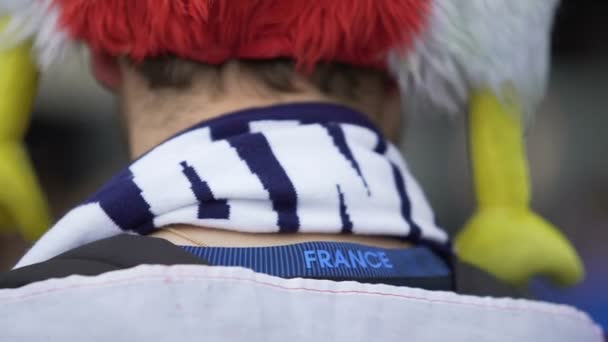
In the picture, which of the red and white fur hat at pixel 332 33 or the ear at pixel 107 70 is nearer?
the red and white fur hat at pixel 332 33

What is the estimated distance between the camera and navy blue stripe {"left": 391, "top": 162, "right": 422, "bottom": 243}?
2.22 ft

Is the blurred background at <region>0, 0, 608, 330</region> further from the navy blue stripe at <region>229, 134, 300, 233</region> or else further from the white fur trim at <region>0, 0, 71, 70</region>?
the navy blue stripe at <region>229, 134, 300, 233</region>

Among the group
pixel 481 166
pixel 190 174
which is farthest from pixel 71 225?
pixel 481 166

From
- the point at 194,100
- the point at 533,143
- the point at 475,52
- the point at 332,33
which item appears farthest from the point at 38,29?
the point at 533,143

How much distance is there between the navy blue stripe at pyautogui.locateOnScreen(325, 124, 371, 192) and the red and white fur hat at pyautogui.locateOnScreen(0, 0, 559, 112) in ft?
0.22

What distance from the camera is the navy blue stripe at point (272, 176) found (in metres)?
0.60

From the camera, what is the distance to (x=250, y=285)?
531mm

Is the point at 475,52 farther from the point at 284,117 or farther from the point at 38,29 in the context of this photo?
the point at 38,29

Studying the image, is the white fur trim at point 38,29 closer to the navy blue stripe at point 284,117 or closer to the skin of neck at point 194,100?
the skin of neck at point 194,100

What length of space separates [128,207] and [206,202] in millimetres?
59

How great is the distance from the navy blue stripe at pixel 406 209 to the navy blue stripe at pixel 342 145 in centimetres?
5

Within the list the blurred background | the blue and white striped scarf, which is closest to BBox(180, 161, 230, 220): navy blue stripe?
Result: the blue and white striped scarf

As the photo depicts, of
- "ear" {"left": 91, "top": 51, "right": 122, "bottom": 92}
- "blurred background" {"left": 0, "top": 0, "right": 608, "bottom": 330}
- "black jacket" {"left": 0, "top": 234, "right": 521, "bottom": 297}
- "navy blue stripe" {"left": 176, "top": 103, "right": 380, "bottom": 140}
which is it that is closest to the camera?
"black jacket" {"left": 0, "top": 234, "right": 521, "bottom": 297}

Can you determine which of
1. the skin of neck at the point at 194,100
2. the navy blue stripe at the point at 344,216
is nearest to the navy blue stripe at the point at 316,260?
the navy blue stripe at the point at 344,216
